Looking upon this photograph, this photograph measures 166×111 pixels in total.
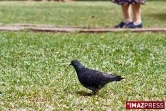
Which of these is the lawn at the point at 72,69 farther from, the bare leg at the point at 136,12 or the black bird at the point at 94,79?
the bare leg at the point at 136,12

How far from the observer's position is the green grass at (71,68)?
562cm

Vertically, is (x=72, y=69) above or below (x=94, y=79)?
below

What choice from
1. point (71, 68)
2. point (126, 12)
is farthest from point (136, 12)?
point (71, 68)

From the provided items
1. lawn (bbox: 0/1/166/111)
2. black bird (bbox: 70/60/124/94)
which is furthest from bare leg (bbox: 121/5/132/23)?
black bird (bbox: 70/60/124/94)

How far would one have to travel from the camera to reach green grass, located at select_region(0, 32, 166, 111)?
5.62 metres

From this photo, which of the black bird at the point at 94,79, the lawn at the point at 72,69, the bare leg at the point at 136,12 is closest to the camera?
the black bird at the point at 94,79

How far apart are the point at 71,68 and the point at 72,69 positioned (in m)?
0.07

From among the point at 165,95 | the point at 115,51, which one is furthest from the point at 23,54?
the point at 165,95

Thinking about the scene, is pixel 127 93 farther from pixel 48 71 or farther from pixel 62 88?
pixel 48 71

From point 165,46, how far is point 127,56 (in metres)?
1.23

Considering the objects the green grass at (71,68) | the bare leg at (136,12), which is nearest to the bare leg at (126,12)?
the bare leg at (136,12)

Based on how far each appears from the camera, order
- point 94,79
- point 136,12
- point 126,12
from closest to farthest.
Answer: point 94,79 → point 136,12 → point 126,12

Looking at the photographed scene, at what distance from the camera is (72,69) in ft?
24.0

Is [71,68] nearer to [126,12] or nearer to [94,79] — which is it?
[94,79]
